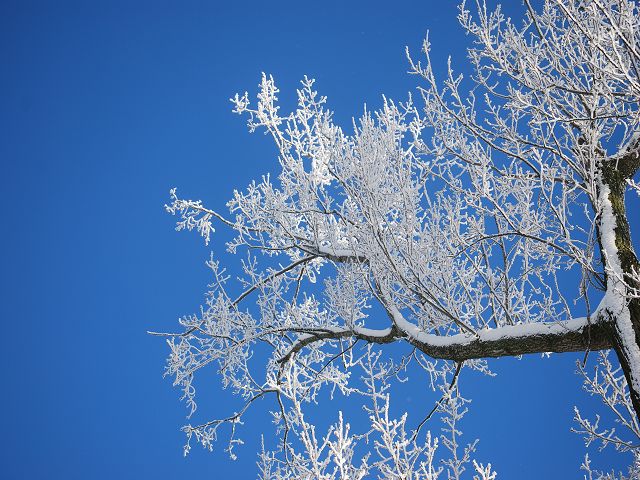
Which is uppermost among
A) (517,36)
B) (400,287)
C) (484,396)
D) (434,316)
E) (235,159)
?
(235,159)

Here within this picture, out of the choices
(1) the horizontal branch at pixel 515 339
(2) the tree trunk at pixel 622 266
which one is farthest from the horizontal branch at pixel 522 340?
(2) the tree trunk at pixel 622 266

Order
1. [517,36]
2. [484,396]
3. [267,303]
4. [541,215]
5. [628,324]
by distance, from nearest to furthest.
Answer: [628,324], [517,36], [541,215], [267,303], [484,396]

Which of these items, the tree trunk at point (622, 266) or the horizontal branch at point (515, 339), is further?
the horizontal branch at point (515, 339)

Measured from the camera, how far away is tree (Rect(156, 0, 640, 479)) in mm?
3734

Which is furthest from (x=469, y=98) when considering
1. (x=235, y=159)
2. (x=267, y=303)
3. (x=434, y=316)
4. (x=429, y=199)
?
(x=235, y=159)

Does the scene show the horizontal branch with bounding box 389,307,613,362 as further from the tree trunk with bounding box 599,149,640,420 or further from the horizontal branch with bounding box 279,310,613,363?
the tree trunk with bounding box 599,149,640,420

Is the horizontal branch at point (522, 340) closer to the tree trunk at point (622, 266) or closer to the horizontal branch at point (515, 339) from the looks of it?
the horizontal branch at point (515, 339)

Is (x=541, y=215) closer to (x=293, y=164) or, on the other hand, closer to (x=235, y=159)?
(x=293, y=164)

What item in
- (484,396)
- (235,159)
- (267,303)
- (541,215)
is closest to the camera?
(541,215)

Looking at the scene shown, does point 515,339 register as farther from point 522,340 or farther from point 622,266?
point 622,266

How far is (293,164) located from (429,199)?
58.5 inches

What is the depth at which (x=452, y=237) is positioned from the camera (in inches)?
183

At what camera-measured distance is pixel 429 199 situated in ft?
15.9

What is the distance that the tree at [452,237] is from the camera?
12.3 feet
